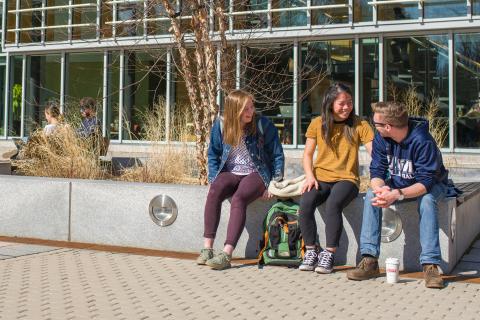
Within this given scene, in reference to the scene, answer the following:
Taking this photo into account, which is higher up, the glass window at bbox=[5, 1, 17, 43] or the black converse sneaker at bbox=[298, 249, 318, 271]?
the glass window at bbox=[5, 1, 17, 43]

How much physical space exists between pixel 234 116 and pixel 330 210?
1225mm

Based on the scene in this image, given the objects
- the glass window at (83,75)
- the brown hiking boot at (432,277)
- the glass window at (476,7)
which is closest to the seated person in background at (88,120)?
the brown hiking boot at (432,277)

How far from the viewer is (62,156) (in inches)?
316

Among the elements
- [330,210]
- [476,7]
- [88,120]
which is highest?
[476,7]

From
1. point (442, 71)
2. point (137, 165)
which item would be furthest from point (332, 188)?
point (442, 71)

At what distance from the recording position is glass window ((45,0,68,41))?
62.7 feet

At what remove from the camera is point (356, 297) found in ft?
15.3

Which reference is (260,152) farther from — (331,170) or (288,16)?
(288,16)

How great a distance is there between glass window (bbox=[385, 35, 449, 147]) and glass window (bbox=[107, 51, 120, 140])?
292 inches

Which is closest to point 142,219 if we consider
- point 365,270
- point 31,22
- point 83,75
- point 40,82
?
point 365,270

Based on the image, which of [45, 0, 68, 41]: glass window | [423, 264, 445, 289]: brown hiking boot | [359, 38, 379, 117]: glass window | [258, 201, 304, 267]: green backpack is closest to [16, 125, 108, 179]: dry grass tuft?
[258, 201, 304, 267]: green backpack

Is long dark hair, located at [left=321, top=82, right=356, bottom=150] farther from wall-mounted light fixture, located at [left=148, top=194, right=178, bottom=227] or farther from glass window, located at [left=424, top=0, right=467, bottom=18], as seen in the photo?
glass window, located at [left=424, top=0, right=467, bottom=18]

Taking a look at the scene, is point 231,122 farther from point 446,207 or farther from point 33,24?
point 33,24

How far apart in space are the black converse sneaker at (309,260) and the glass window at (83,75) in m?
13.9
